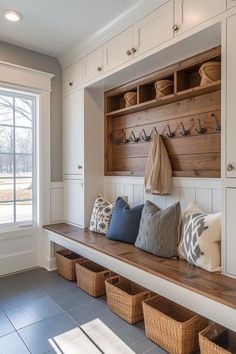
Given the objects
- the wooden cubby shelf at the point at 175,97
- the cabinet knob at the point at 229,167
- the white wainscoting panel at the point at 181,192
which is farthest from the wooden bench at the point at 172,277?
the wooden cubby shelf at the point at 175,97

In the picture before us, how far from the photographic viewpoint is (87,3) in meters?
2.12

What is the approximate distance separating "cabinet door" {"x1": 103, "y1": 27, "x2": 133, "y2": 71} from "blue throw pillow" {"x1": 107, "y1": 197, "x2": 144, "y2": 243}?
4.21ft

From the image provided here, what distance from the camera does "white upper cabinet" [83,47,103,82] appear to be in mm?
2594

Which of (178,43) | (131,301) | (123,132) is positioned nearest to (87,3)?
(178,43)

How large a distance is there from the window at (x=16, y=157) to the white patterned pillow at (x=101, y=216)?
2.67 ft

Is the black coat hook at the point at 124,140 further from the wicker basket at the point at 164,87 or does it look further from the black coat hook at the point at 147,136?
the wicker basket at the point at 164,87

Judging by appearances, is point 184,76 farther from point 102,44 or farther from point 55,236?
point 55,236

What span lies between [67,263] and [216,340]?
5.33 feet

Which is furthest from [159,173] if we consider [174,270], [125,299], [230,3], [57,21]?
[57,21]

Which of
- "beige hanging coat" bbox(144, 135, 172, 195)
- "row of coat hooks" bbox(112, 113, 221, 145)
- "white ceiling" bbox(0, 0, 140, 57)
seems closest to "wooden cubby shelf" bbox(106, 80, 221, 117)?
"row of coat hooks" bbox(112, 113, 221, 145)

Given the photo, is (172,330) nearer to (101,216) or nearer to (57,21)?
(101,216)

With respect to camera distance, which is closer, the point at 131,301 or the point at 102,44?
the point at 131,301

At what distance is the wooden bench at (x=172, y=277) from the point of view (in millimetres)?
1421

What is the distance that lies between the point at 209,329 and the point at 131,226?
1.00 metres
